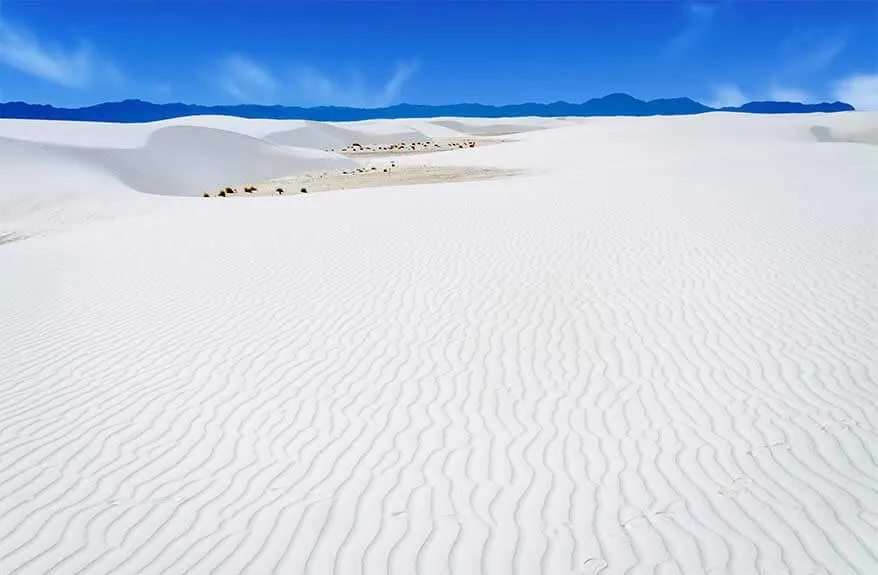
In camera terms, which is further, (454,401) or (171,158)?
(171,158)

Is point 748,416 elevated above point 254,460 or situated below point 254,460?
below

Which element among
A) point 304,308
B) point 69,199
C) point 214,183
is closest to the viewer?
point 304,308

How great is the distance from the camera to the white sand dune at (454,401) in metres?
3.82

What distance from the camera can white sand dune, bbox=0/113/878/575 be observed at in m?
3.82

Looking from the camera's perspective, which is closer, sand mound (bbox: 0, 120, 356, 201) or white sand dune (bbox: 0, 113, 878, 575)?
white sand dune (bbox: 0, 113, 878, 575)

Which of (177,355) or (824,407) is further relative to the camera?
(177,355)

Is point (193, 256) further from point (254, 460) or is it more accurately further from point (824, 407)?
point (824, 407)

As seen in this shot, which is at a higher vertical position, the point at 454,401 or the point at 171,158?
the point at 454,401

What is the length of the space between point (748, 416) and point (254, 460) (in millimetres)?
3966

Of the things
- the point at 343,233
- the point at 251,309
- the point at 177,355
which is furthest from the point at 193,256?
the point at 177,355

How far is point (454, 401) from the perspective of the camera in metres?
5.75

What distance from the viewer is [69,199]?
21.1 metres

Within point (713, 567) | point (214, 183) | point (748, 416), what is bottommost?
point (214, 183)

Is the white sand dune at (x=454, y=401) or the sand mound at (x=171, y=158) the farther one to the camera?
the sand mound at (x=171, y=158)
